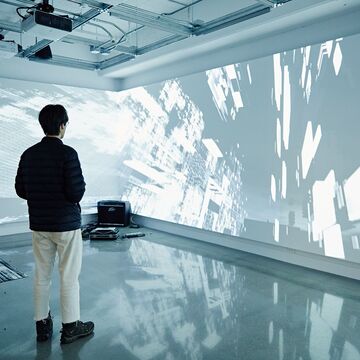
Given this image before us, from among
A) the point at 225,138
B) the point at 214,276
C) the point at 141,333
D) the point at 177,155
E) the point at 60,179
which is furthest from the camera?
the point at 177,155

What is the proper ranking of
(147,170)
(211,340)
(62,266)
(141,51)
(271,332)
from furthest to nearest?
(147,170) < (141,51) < (271,332) < (211,340) < (62,266)

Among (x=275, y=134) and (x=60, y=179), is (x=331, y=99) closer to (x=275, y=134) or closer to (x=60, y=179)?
(x=275, y=134)

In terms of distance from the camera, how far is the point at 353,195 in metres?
3.82

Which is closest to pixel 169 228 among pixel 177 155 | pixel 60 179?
pixel 177 155

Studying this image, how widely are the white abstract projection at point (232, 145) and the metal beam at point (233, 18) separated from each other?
0.65m

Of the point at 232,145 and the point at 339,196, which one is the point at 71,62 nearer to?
the point at 232,145

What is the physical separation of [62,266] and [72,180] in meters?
0.61

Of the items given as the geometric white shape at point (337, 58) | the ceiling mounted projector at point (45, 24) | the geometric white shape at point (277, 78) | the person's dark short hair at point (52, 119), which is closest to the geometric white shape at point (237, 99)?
the geometric white shape at point (277, 78)

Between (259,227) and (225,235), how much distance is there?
0.77 meters

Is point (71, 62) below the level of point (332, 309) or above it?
above

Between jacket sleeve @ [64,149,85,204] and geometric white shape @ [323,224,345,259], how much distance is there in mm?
2769

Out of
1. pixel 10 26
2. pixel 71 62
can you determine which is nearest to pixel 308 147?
pixel 10 26

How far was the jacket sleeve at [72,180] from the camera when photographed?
2449 millimetres

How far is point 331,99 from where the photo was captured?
3.96 metres
